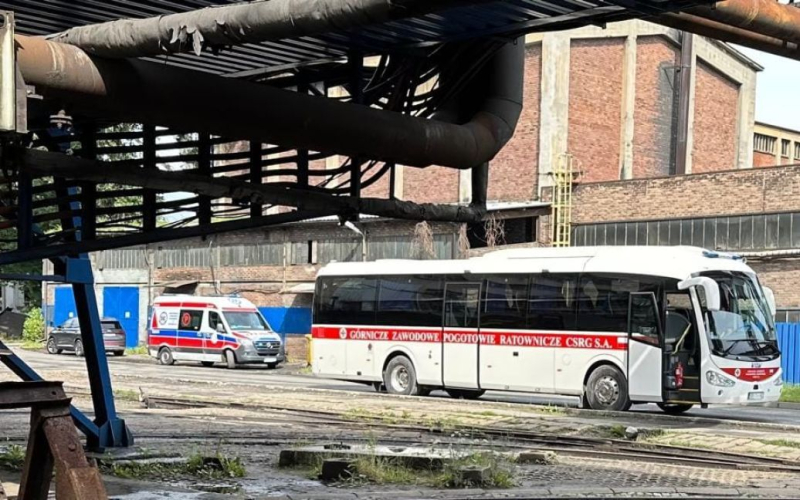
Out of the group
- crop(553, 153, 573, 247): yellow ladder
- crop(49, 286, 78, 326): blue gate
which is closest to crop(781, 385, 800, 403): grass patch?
crop(553, 153, 573, 247): yellow ladder

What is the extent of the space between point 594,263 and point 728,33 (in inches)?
637

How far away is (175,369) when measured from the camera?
4156 cm

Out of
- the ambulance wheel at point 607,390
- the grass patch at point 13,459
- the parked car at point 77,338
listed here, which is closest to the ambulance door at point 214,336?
the parked car at point 77,338

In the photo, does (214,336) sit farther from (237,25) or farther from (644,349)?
(237,25)

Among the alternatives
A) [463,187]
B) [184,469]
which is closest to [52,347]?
[463,187]

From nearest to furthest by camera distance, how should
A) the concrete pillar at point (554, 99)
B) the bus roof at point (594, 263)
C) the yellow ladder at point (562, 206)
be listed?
the bus roof at point (594, 263) < the yellow ladder at point (562, 206) < the concrete pillar at point (554, 99)

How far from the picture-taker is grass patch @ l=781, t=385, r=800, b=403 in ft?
95.6

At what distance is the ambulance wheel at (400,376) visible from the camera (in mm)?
28219

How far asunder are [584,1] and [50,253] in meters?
6.66

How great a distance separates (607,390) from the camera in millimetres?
23984

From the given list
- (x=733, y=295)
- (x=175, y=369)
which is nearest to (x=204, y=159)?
(x=733, y=295)

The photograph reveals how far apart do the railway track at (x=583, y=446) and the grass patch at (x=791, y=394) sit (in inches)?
481

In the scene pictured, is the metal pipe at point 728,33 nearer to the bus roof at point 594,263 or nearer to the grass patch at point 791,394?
the bus roof at point 594,263

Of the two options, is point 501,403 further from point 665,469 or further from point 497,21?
point 497,21
